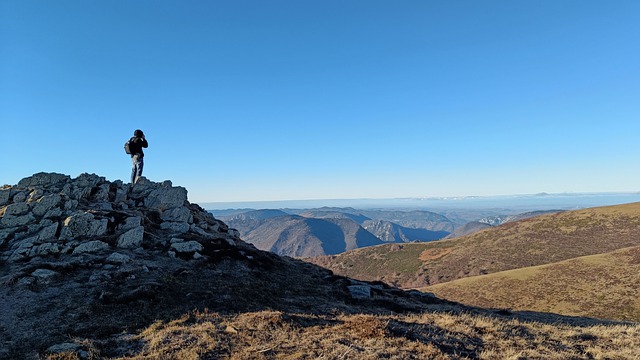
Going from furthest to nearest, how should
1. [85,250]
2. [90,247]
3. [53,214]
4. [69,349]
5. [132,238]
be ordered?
[53,214], [132,238], [90,247], [85,250], [69,349]

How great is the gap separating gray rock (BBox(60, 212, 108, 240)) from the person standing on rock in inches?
400

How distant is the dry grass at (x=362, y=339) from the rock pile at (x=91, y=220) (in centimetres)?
1241

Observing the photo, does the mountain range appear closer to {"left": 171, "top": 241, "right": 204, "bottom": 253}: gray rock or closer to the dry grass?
the dry grass

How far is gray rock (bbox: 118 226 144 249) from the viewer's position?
24.8 m

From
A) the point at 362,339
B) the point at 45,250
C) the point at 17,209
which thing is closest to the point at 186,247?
the point at 45,250

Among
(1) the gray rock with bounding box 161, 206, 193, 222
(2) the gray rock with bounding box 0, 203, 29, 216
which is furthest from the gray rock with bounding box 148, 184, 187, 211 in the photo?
(2) the gray rock with bounding box 0, 203, 29, 216

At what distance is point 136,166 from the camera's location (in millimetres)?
36594

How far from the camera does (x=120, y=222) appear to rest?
27.5m

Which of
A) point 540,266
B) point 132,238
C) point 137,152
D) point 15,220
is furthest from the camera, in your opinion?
point 540,266

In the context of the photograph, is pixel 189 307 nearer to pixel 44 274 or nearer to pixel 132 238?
pixel 44 274

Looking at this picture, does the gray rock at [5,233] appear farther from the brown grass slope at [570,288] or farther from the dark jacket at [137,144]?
the brown grass slope at [570,288]

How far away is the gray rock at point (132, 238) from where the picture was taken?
24812 mm

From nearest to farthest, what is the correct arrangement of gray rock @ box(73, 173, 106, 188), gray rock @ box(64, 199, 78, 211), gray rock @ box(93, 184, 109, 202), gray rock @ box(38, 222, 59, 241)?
1. gray rock @ box(38, 222, 59, 241)
2. gray rock @ box(64, 199, 78, 211)
3. gray rock @ box(93, 184, 109, 202)
4. gray rock @ box(73, 173, 106, 188)

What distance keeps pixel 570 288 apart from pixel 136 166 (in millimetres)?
87201
